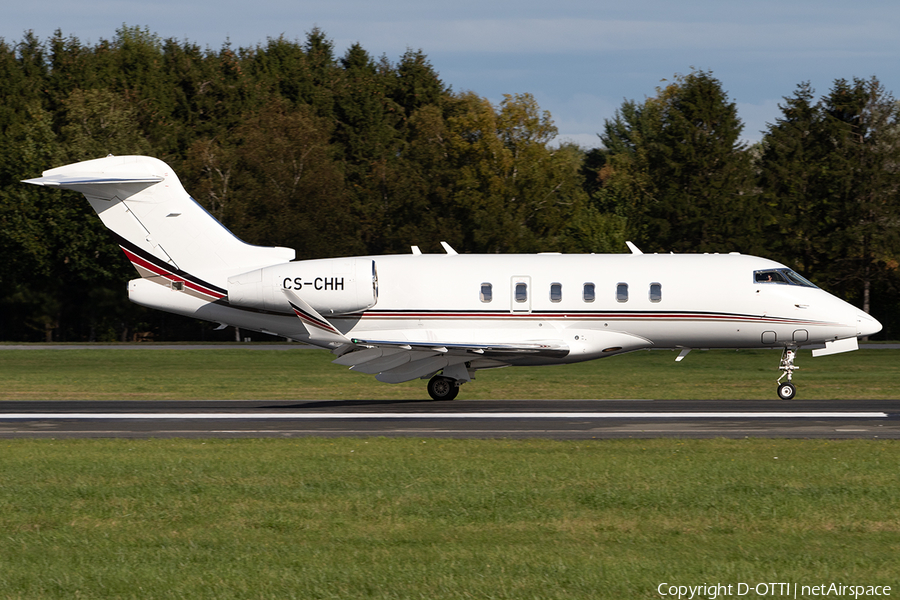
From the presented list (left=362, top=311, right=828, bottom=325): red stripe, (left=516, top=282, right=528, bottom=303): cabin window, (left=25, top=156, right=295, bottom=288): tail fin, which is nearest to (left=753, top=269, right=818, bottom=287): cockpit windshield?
(left=362, top=311, right=828, bottom=325): red stripe

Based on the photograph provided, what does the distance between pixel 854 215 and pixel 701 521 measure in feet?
157

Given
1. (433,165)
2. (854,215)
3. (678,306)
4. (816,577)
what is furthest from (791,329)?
(433,165)

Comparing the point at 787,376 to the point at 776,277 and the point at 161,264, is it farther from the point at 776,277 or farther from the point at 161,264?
the point at 161,264

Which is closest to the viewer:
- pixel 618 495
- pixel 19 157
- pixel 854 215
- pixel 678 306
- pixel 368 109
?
pixel 618 495

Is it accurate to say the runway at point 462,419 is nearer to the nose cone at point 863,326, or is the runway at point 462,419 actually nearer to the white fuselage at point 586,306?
the white fuselage at point 586,306

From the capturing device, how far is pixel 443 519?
10609mm

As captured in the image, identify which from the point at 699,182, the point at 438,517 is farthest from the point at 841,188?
the point at 438,517

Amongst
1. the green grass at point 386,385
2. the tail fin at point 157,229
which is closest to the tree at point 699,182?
the green grass at point 386,385

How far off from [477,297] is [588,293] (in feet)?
8.81

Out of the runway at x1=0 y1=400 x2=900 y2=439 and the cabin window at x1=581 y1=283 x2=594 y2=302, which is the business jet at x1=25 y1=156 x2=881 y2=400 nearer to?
the cabin window at x1=581 y1=283 x2=594 y2=302

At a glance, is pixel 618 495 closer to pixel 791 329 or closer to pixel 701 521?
pixel 701 521

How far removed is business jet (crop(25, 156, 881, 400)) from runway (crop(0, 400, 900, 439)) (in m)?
1.60

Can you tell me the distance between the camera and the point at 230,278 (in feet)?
82.4

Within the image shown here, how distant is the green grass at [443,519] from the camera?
8.34 metres
